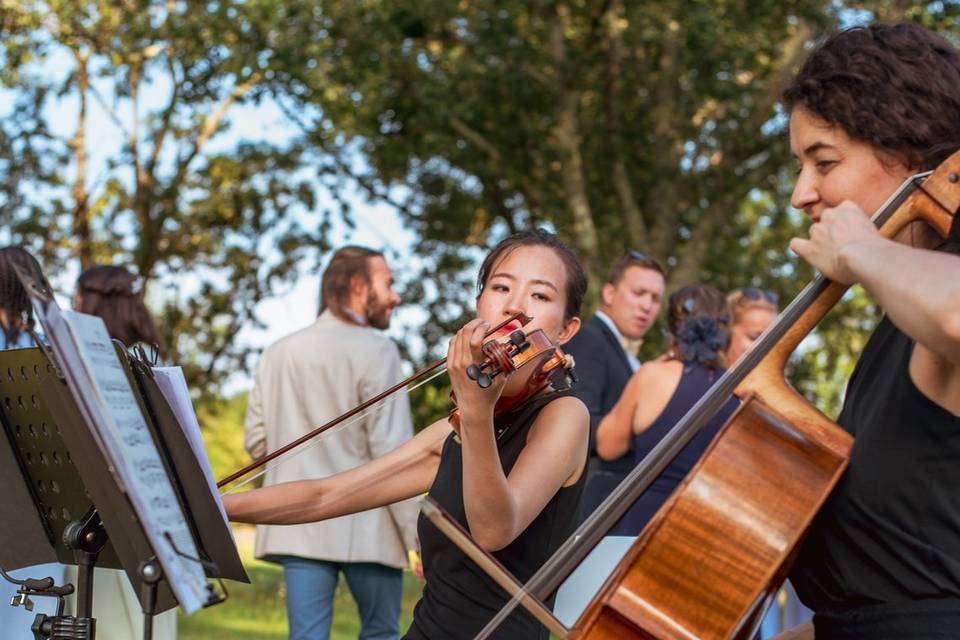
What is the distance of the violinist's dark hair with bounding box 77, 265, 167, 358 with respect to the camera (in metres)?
5.13

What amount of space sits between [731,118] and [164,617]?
11.1 m

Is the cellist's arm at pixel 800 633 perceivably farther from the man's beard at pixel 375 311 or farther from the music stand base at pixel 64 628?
the man's beard at pixel 375 311

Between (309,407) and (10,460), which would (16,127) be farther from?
(10,460)

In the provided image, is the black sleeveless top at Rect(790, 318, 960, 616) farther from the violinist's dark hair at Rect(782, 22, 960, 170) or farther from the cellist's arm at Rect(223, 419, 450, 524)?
the cellist's arm at Rect(223, 419, 450, 524)

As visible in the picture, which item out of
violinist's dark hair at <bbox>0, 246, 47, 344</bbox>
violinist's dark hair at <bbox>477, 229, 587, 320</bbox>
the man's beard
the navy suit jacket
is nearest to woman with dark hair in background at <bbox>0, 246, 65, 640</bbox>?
violinist's dark hair at <bbox>0, 246, 47, 344</bbox>

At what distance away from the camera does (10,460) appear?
2814 mm

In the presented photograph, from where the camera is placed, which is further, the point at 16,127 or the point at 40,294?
the point at 16,127

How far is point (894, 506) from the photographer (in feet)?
6.01

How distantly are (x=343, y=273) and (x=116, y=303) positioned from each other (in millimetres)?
990

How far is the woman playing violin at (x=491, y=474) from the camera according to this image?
237cm

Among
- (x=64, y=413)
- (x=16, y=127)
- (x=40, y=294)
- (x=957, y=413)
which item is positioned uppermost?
(x=16, y=127)

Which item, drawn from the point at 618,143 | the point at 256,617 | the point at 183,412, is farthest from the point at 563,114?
the point at 183,412

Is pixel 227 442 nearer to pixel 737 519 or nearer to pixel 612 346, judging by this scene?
pixel 612 346

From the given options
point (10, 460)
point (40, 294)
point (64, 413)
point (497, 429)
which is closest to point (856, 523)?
point (497, 429)
